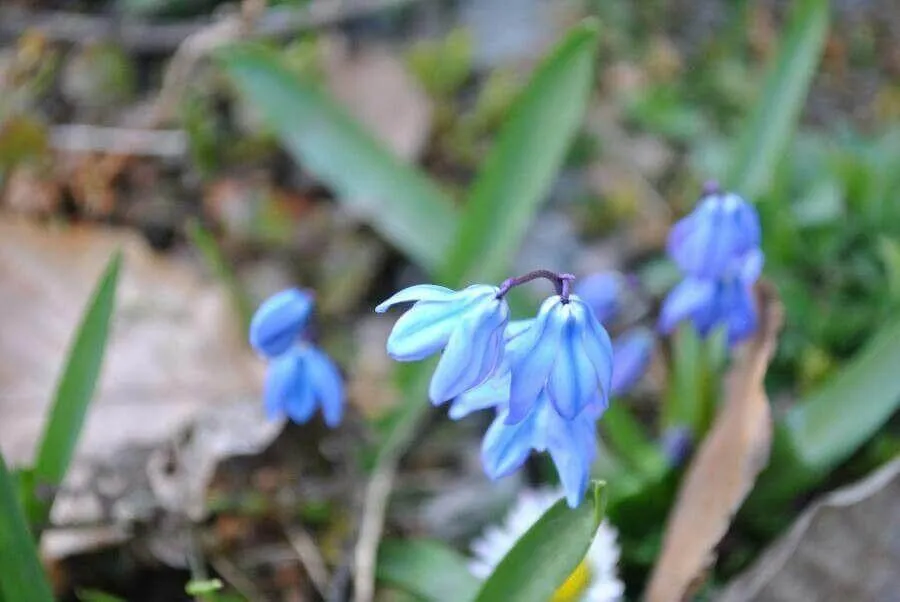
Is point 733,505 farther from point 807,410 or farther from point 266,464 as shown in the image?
point 266,464

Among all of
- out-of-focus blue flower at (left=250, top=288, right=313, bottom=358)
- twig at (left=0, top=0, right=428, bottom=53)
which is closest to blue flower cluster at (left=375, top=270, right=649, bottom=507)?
out-of-focus blue flower at (left=250, top=288, right=313, bottom=358)

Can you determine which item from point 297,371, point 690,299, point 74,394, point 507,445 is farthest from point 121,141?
point 507,445

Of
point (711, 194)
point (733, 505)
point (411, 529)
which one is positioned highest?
point (711, 194)

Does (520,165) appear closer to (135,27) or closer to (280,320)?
(280,320)

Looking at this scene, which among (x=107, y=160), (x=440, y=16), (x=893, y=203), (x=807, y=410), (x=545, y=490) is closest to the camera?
(x=807, y=410)

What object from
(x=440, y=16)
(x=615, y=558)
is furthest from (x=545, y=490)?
(x=440, y=16)
